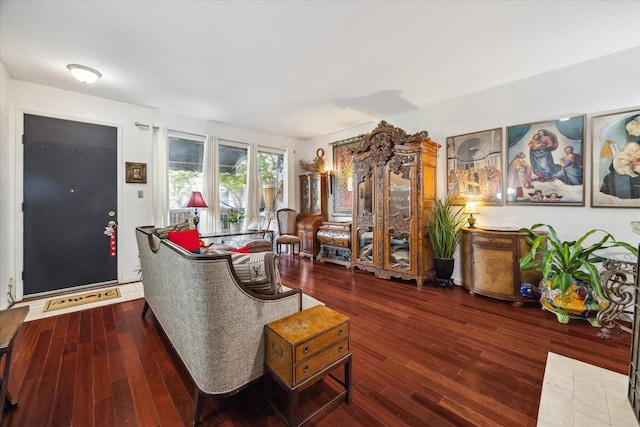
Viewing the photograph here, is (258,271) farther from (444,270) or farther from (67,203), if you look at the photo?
(67,203)

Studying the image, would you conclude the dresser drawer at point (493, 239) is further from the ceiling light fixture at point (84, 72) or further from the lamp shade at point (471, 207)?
the ceiling light fixture at point (84, 72)

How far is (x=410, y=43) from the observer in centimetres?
242

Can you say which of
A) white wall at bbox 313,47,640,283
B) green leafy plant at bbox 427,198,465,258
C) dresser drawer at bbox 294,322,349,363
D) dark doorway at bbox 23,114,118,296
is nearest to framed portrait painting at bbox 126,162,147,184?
dark doorway at bbox 23,114,118,296

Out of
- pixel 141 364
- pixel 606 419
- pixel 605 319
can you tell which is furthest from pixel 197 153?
pixel 605 319

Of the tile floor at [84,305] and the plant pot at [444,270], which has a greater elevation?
the plant pot at [444,270]

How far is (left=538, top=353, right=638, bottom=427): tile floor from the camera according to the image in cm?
141

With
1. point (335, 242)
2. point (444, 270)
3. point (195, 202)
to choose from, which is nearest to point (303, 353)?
point (444, 270)

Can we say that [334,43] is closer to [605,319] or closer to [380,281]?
[380,281]

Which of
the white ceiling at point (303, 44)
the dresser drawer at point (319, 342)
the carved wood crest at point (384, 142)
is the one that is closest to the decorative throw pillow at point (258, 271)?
the dresser drawer at point (319, 342)

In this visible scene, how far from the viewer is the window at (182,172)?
4406mm

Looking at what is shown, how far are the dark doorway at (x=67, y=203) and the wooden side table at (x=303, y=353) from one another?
3.72m

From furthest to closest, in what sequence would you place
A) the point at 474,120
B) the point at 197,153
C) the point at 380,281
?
the point at 197,153
the point at 380,281
the point at 474,120

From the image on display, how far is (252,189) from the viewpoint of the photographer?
5246mm

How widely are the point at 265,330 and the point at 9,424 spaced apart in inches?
58.0
